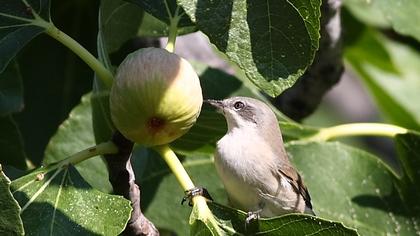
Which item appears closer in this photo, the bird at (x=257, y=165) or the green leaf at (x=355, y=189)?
the bird at (x=257, y=165)

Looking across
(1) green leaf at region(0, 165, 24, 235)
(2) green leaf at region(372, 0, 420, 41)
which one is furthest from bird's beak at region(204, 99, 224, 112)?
(1) green leaf at region(0, 165, 24, 235)

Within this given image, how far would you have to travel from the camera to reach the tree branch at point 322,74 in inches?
115

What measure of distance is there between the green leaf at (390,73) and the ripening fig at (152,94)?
5.87ft

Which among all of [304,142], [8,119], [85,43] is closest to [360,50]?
[304,142]

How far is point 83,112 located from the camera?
270 centimetres

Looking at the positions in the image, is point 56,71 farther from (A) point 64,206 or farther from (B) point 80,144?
(A) point 64,206

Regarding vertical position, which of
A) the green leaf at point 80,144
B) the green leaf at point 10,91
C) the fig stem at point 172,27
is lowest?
the green leaf at point 80,144

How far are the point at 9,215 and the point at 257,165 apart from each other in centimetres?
89

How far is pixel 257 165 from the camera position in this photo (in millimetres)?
2533

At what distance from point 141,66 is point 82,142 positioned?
962mm

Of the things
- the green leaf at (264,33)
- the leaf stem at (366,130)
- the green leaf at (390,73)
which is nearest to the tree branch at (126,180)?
the green leaf at (264,33)

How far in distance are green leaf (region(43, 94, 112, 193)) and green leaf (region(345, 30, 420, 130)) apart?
1242 mm

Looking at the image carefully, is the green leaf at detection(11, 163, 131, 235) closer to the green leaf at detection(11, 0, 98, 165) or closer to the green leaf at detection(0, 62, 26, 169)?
the green leaf at detection(0, 62, 26, 169)

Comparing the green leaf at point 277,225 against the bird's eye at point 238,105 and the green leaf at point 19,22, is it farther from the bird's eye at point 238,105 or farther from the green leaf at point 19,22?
the bird's eye at point 238,105
